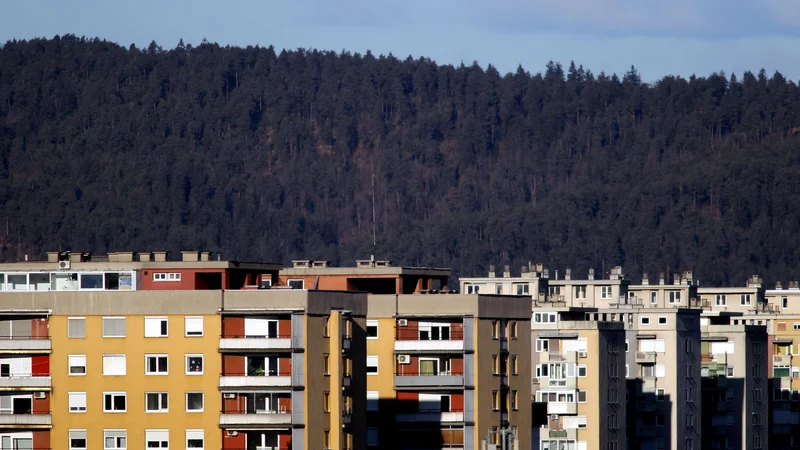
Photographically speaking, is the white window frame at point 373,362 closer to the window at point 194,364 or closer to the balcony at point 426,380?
the balcony at point 426,380

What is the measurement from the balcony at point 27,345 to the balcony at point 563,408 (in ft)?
158

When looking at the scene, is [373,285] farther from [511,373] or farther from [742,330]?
[742,330]

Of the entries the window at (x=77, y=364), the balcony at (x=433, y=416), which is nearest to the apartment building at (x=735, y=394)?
the balcony at (x=433, y=416)

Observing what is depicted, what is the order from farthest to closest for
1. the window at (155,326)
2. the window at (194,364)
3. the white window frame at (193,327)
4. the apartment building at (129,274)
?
the apartment building at (129,274), the window at (155,326), the white window frame at (193,327), the window at (194,364)

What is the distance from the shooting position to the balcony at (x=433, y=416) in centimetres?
8819

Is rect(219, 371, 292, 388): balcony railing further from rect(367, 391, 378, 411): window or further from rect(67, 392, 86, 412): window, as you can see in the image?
rect(367, 391, 378, 411): window

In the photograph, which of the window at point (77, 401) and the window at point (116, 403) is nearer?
the window at point (116, 403)

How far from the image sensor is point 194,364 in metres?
74.2

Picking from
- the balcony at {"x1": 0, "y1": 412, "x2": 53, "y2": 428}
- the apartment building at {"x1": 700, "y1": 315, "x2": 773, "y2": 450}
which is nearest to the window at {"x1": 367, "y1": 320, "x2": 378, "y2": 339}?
the balcony at {"x1": 0, "y1": 412, "x2": 53, "y2": 428}

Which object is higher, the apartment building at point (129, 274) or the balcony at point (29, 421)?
the apartment building at point (129, 274)

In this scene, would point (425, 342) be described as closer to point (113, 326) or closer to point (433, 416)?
point (433, 416)

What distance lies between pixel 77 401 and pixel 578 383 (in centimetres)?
4984

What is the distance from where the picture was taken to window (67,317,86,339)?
74938 mm

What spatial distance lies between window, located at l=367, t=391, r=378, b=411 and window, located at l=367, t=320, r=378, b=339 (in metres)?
2.41
